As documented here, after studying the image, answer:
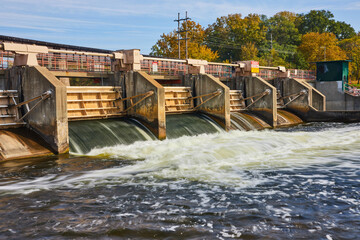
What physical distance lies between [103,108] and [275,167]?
9440mm

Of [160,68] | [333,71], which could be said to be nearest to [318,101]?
[333,71]

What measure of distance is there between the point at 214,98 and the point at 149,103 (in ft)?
17.6

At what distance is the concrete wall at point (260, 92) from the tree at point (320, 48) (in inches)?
1373

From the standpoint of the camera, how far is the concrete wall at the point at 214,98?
21438mm

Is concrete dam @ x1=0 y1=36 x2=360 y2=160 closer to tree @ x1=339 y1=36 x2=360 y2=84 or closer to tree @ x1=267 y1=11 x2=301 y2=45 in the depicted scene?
tree @ x1=339 y1=36 x2=360 y2=84

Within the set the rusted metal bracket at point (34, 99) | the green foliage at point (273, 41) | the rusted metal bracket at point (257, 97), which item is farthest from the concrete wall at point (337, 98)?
the rusted metal bracket at point (34, 99)

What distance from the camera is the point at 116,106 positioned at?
1891 cm

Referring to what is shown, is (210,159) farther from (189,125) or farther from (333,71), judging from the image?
(333,71)

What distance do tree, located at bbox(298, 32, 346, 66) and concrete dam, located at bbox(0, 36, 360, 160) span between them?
34.0 metres

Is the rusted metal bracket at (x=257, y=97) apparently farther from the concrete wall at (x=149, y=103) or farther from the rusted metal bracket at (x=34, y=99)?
the rusted metal bracket at (x=34, y=99)

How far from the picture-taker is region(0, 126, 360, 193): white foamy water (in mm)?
9969

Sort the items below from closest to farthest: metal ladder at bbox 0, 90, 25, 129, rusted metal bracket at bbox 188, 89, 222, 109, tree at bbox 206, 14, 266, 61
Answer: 1. metal ladder at bbox 0, 90, 25, 129
2. rusted metal bracket at bbox 188, 89, 222, 109
3. tree at bbox 206, 14, 266, 61

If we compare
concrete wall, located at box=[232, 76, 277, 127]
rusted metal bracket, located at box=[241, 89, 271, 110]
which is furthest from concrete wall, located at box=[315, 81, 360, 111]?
rusted metal bracket, located at box=[241, 89, 271, 110]

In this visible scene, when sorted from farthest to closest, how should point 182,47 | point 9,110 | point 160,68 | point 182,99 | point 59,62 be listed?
1. point 182,47
2. point 59,62
3. point 160,68
4. point 182,99
5. point 9,110
